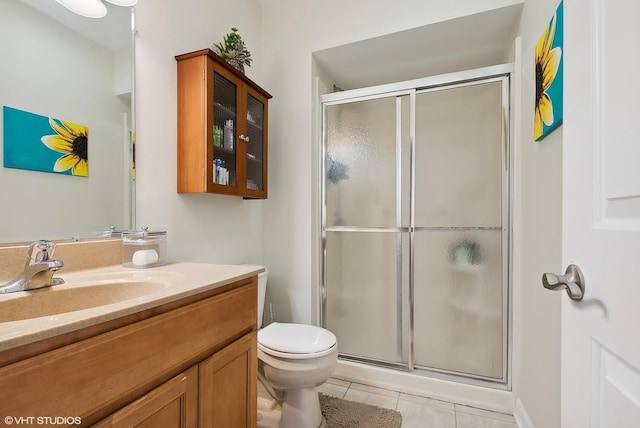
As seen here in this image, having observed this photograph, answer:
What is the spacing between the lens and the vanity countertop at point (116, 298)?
49 centimetres

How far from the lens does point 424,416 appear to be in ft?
5.14

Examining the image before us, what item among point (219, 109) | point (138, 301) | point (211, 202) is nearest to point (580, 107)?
point (138, 301)

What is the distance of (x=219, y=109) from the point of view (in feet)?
4.93

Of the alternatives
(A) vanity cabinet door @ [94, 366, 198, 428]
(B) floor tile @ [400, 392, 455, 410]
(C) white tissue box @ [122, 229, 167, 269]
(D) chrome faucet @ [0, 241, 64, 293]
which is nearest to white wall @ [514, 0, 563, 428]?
(B) floor tile @ [400, 392, 455, 410]

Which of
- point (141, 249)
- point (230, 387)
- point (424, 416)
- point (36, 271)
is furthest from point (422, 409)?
point (36, 271)

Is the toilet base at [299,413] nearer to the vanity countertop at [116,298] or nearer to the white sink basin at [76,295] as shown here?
the vanity countertop at [116,298]

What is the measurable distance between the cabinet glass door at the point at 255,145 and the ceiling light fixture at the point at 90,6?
71cm

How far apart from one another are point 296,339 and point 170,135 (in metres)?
1.21

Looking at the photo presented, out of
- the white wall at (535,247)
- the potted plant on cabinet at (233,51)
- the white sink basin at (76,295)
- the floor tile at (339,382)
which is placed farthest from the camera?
the floor tile at (339,382)

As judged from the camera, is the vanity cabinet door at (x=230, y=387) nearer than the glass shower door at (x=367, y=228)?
Yes

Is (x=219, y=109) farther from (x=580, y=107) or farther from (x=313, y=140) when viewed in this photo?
(x=580, y=107)

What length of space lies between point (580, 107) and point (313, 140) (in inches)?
65.5

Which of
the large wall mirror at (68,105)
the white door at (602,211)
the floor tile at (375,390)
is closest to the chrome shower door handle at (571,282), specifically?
the white door at (602,211)

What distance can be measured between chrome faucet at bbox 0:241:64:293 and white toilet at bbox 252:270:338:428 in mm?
905
